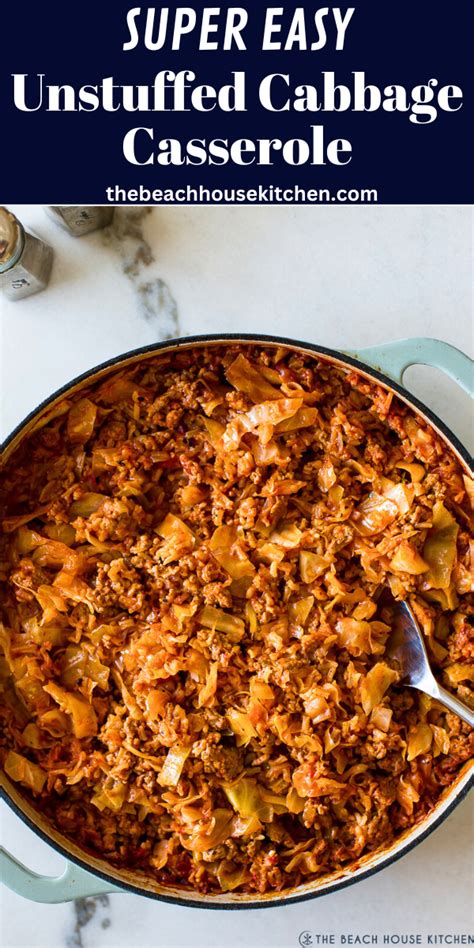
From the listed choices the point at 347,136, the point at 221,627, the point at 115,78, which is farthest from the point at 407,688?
the point at 115,78

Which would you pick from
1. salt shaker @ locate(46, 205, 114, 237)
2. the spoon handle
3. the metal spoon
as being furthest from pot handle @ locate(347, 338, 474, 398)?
salt shaker @ locate(46, 205, 114, 237)

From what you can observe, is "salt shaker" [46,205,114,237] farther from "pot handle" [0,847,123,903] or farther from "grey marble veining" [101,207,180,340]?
"pot handle" [0,847,123,903]

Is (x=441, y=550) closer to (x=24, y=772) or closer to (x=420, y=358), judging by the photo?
(x=420, y=358)

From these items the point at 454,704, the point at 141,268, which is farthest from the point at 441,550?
the point at 141,268

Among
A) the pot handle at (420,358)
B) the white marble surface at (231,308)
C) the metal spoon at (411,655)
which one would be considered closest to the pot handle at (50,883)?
the white marble surface at (231,308)

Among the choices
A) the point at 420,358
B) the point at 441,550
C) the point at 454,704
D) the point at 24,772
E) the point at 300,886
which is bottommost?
the point at 300,886

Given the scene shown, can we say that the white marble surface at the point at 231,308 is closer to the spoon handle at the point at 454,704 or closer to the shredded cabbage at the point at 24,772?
the shredded cabbage at the point at 24,772

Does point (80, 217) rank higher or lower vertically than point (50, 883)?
higher
